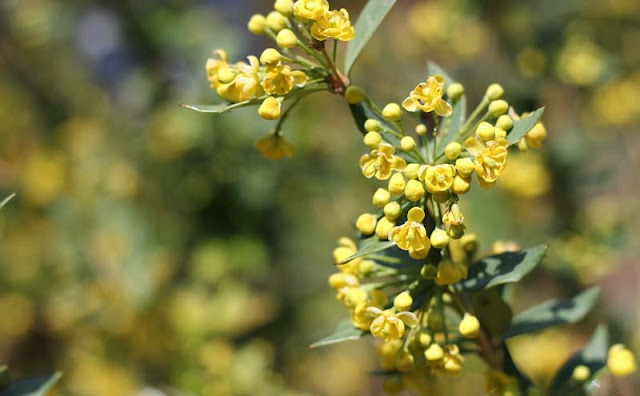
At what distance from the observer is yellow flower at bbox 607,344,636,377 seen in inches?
42.6

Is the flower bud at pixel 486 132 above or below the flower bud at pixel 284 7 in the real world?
below

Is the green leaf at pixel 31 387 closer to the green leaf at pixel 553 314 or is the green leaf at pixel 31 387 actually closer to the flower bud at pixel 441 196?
the flower bud at pixel 441 196

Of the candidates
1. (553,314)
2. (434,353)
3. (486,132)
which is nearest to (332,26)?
(486,132)

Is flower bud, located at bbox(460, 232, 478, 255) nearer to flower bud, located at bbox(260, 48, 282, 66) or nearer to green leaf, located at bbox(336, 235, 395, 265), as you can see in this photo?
green leaf, located at bbox(336, 235, 395, 265)

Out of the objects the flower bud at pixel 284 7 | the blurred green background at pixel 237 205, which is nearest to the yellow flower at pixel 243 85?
the flower bud at pixel 284 7

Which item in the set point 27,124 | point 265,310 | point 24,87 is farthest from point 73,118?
point 265,310

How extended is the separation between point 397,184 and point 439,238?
0.28 feet

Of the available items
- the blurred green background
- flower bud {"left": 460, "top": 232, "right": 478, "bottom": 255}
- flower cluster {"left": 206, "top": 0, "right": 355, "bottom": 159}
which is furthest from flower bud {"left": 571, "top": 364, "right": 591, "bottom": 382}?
the blurred green background

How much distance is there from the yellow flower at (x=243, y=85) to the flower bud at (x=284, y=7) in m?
0.10

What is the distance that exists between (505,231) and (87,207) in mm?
1809

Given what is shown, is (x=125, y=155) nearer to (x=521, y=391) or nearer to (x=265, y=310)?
(x=265, y=310)

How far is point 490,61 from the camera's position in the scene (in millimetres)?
3092

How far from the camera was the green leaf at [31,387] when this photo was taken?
37.3 inches

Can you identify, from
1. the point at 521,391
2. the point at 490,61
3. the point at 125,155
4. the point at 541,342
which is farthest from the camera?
the point at 125,155
